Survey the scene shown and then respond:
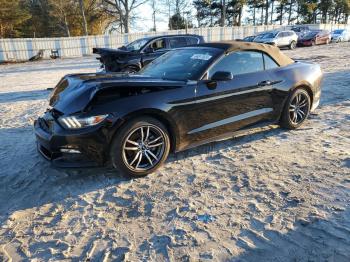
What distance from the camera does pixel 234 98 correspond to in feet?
15.6

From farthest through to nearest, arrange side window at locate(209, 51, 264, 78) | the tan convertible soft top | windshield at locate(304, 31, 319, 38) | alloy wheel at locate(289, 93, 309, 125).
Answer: windshield at locate(304, 31, 319, 38) → alloy wheel at locate(289, 93, 309, 125) → the tan convertible soft top → side window at locate(209, 51, 264, 78)

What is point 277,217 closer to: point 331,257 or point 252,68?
point 331,257

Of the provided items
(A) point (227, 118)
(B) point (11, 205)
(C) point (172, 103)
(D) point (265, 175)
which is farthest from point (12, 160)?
(D) point (265, 175)

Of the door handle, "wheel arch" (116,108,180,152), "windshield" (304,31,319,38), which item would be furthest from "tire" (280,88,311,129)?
"windshield" (304,31,319,38)

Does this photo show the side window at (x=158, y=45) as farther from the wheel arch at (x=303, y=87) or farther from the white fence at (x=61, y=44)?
the white fence at (x=61, y=44)

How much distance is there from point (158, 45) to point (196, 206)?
378 inches

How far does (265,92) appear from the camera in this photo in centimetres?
511

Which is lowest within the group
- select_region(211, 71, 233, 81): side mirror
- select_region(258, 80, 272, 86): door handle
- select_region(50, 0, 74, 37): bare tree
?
select_region(258, 80, 272, 86): door handle

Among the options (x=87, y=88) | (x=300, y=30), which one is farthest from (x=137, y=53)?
(x=300, y=30)

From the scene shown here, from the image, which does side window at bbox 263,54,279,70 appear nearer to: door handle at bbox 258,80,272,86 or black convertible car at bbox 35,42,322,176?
black convertible car at bbox 35,42,322,176

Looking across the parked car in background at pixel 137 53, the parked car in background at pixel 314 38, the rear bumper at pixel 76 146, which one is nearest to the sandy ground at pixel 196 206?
the rear bumper at pixel 76 146

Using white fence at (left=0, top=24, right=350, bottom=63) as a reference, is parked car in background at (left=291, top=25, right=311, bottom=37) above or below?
above

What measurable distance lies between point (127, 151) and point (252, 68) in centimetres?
239

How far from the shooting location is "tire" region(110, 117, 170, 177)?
385 centimetres
